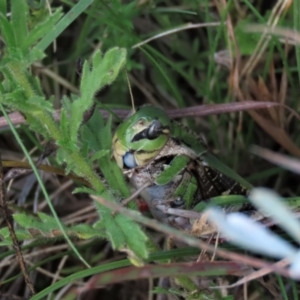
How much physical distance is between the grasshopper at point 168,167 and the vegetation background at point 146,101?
0.06 meters

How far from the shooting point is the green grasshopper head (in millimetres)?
1054

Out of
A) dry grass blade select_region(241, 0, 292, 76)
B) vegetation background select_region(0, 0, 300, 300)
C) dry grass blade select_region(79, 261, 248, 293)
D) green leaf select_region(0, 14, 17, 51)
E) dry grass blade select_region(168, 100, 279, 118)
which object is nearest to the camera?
dry grass blade select_region(79, 261, 248, 293)

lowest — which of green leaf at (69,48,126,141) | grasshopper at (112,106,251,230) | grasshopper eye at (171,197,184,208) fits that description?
grasshopper eye at (171,197,184,208)

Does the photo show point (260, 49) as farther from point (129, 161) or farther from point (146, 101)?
point (129, 161)

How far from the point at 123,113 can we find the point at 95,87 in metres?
0.38

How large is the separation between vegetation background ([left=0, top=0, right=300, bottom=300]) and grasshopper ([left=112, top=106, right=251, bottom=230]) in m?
0.06

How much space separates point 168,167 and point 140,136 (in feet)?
0.44

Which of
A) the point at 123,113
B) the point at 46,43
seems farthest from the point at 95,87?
the point at 123,113

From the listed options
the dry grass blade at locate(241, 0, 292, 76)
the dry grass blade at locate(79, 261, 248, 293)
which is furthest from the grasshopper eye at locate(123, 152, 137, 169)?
the dry grass blade at locate(241, 0, 292, 76)

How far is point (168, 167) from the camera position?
1.16m

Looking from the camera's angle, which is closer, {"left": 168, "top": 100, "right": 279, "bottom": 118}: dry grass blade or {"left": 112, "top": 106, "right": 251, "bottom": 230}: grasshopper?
{"left": 112, "top": 106, "right": 251, "bottom": 230}: grasshopper

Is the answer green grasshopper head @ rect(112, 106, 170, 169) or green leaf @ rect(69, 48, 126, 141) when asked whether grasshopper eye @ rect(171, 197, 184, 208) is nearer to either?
green grasshopper head @ rect(112, 106, 170, 169)

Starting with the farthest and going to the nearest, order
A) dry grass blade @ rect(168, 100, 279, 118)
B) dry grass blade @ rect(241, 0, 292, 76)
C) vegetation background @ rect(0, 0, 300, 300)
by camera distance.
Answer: dry grass blade @ rect(241, 0, 292, 76) < dry grass blade @ rect(168, 100, 279, 118) < vegetation background @ rect(0, 0, 300, 300)

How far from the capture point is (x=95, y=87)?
33.0 inches
